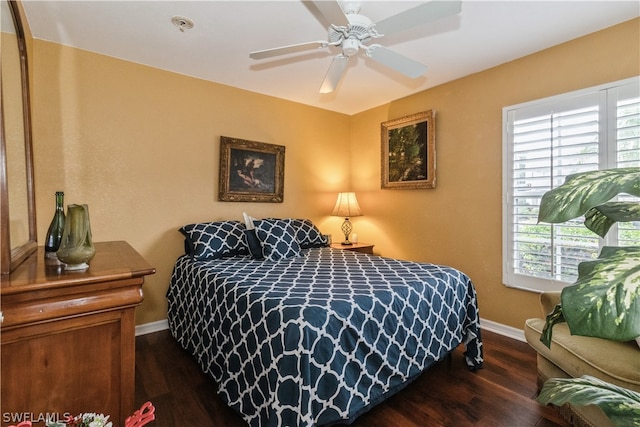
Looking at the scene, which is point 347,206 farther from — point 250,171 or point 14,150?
point 14,150

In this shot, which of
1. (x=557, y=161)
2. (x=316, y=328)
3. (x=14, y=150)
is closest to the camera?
(x=316, y=328)

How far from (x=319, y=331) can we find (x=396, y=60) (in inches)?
68.8

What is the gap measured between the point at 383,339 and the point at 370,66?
241 cm

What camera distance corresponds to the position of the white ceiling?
2078 millimetres

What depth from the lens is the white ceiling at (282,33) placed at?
6.82ft

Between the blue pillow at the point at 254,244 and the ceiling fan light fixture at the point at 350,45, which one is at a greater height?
the ceiling fan light fixture at the point at 350,45

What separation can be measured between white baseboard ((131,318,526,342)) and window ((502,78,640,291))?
425 mm

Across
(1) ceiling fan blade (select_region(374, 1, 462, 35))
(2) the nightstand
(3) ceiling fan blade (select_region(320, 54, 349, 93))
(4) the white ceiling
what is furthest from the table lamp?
(1) ceiling fan blade (select_region(374, 1, 462, 35))

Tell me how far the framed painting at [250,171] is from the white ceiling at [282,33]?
71 centimetres

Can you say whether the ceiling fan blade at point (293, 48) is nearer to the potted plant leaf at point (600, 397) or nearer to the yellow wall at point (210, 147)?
the yellow wall at point (210, 147)

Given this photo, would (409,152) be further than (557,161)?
Answer: Yes

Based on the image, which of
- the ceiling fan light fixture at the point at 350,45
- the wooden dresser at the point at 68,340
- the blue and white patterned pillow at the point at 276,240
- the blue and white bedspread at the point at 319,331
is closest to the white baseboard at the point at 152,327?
the blue and white bedspread at the point at 319,331

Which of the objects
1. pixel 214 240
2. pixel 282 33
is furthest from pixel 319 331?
pixel 282 33

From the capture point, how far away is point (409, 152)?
367cm
